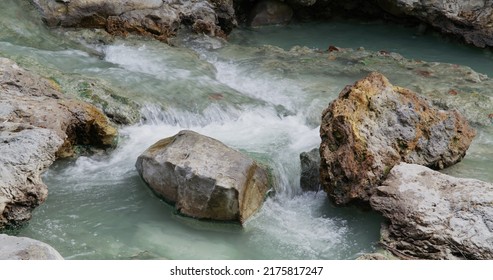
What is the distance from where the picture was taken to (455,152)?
7492 mm

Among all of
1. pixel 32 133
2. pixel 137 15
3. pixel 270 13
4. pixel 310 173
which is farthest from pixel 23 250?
pixel 270 13

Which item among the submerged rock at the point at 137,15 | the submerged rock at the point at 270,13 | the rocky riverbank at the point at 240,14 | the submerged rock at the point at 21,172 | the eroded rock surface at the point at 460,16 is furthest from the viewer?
the submerged rock at the point at 270,13

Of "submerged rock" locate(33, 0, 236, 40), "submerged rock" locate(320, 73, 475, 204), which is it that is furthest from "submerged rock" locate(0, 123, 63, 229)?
"submerged rock" locate(33, 0, 236, 40)

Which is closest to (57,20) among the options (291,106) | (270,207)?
(291,106)

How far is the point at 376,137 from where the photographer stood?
23.0 feet

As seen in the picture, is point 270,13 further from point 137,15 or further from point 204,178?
point 204,178

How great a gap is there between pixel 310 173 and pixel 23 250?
3808mm

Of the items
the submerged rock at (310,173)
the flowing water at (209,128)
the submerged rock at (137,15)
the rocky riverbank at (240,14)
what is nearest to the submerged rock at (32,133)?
the flowing water at (209,128)

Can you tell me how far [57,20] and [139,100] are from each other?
358 centimetres

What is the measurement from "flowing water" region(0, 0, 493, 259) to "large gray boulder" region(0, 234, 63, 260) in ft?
3.52

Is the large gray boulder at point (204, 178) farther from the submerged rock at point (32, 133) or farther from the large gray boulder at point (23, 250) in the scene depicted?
the large gray boulder at point (23, 250)

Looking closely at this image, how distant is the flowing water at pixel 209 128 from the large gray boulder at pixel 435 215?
15.3 inches

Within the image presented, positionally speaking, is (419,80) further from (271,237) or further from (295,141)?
(271,237)

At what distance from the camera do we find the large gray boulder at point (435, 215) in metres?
5.64
